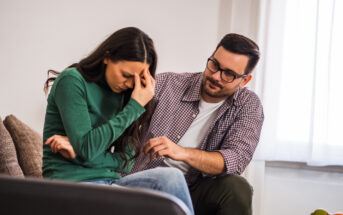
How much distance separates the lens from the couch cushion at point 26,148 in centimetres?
177

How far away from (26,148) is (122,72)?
732mm

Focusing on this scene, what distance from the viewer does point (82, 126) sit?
3.92 feet

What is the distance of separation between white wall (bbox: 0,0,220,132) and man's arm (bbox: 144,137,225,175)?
1289 mm

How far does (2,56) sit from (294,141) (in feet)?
6.57

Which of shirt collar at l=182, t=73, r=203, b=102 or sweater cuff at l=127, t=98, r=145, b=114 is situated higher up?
sweater cuff at l=127, t=98, r=145, b=114

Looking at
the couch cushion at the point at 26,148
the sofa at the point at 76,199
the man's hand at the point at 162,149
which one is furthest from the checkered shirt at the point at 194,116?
the sofa at the point at 76,199

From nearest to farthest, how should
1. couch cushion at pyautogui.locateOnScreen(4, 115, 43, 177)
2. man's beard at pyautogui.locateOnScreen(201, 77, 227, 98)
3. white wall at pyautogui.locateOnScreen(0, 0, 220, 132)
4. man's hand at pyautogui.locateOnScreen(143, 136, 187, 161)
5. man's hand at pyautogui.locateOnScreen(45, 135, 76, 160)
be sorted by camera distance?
man's hand at pyautogui.locateOnScreen(45, 135, 76, 160), man's hand at pyautogui.locateOnScreen(143, 136, 187, 161), couch cushion at pyautogui.locateOnScreen(4, 115, 43, 177), man's beard at pyautogui.locateOnScreen(201, 77, 227, 98), white wall at pyautogui.locateOnScreen(0, 0, 220, 132)

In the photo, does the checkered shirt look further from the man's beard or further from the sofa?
the sofa

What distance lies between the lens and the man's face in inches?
74.4

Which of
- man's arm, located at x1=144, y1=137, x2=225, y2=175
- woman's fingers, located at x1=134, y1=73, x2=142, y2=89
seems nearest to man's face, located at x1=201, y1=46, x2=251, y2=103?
man's arm, located at x1=144, y1=137, x2=225, y2=175

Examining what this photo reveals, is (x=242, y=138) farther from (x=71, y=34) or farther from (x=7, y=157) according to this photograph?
(x=71, y=34)

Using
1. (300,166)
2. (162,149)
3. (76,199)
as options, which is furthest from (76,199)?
(300,166)

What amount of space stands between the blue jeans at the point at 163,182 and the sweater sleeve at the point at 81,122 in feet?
0.43

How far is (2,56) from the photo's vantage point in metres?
2.73
